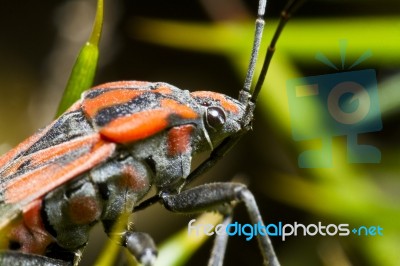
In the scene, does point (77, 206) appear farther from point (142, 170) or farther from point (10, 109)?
point (10, 109)

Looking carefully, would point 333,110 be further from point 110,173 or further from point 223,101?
point 110,173

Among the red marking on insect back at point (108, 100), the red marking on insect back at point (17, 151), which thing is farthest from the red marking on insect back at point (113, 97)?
the red marking on insect back at point (17, 151)

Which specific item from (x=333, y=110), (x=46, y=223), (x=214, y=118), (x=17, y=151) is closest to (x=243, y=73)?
(x=333, y=110)

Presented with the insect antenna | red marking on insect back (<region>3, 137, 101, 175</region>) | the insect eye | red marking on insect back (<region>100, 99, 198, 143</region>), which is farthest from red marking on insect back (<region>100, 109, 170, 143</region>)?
the insect antenna

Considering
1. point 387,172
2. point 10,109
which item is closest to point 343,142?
point 387,172

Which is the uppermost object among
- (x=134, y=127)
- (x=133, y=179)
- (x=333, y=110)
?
(x=134, y=127)

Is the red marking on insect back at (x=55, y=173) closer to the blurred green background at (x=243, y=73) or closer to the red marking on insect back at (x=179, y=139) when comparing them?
the red marking on insect back at (x=179, y=139)

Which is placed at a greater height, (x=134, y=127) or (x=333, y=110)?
(x=134, y=127)
